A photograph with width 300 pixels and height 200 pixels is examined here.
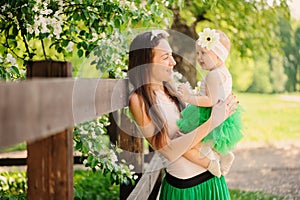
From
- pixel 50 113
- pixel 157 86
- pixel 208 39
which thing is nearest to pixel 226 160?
pixel 157 86

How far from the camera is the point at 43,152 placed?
1.75 metres

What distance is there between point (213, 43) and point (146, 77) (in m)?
0.38

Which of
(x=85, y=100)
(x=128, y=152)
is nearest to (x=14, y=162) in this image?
(x=128, y=152)

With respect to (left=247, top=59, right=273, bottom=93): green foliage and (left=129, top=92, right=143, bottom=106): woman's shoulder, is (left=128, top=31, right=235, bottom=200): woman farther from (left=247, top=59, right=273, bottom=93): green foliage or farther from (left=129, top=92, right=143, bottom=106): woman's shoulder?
(left=247, top=59, right=273, bottom=93): green foliage

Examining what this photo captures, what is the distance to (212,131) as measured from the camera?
3025 millimetres

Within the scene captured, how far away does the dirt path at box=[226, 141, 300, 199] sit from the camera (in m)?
7.84

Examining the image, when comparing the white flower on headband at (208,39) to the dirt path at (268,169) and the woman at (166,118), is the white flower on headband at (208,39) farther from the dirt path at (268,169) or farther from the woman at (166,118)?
the dirt path at (268,169)

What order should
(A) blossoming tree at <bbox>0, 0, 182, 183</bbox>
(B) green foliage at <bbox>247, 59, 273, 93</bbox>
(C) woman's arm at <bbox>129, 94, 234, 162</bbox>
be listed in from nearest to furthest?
(C) woman's arm at <bbox>129, 94, 234, 162</bbox>, (A) blossoming tree at <bbox>0, 0, 182, 183</bbox>, (B) green foliage at <bbox>247, 59, 273, 93</bbox>

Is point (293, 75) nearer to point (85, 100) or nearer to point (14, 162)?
point (14, 162)

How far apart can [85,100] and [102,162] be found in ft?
5.53

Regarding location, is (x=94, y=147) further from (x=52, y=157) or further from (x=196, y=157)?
(x=52, y=157)

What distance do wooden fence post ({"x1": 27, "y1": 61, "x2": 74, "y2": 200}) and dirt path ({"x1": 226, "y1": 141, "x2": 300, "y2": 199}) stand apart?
563cm

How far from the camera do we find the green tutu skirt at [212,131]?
3.03 m

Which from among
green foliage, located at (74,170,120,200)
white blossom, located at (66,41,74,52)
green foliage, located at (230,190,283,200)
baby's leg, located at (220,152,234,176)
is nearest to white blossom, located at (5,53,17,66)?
white blossom, located at (66,41,74,52)
